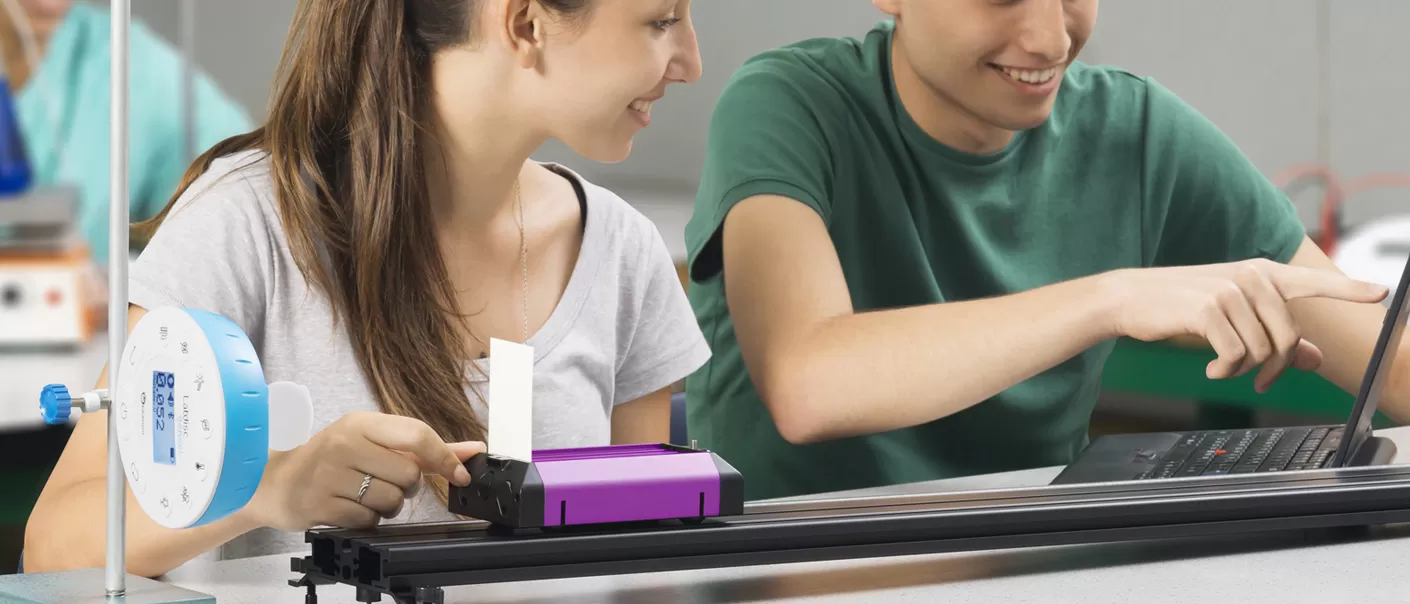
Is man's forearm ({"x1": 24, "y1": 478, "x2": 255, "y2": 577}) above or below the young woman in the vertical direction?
below

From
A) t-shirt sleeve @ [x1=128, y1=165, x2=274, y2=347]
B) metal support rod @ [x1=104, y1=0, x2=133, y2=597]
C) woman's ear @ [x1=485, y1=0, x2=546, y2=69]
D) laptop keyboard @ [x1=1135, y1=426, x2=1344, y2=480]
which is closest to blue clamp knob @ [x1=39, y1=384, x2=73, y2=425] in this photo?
metal support rod @ [x1=104, y1=0, x2=133, y2=597]

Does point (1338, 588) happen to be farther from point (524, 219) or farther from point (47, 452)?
point (47, 452)

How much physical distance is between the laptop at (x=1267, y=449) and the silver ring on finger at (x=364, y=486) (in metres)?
0.44

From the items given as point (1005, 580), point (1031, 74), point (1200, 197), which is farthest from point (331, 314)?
point (1200, 197)

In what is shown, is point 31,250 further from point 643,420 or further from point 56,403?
point 56,403

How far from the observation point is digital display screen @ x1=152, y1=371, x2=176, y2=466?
0.51 metres

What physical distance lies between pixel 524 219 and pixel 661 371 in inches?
5.4

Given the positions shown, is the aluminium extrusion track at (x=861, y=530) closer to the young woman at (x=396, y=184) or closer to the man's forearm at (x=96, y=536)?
the man's forearm at (x=96, y=536)

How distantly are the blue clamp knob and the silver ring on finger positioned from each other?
4.6 inches

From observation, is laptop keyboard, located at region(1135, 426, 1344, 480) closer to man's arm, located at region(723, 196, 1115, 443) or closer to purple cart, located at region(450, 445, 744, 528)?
man's arm, located at region(723, 196, 1115, 443)

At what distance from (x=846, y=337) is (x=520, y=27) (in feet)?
1.00

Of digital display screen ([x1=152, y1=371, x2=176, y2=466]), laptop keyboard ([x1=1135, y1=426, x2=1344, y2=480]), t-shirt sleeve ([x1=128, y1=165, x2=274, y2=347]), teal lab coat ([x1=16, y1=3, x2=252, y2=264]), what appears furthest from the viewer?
teal lab coat ([x1=16, y1=3, x2=252, y2=264])

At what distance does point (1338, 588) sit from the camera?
2.17 feet

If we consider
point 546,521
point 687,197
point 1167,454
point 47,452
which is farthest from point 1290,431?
point 47,452
